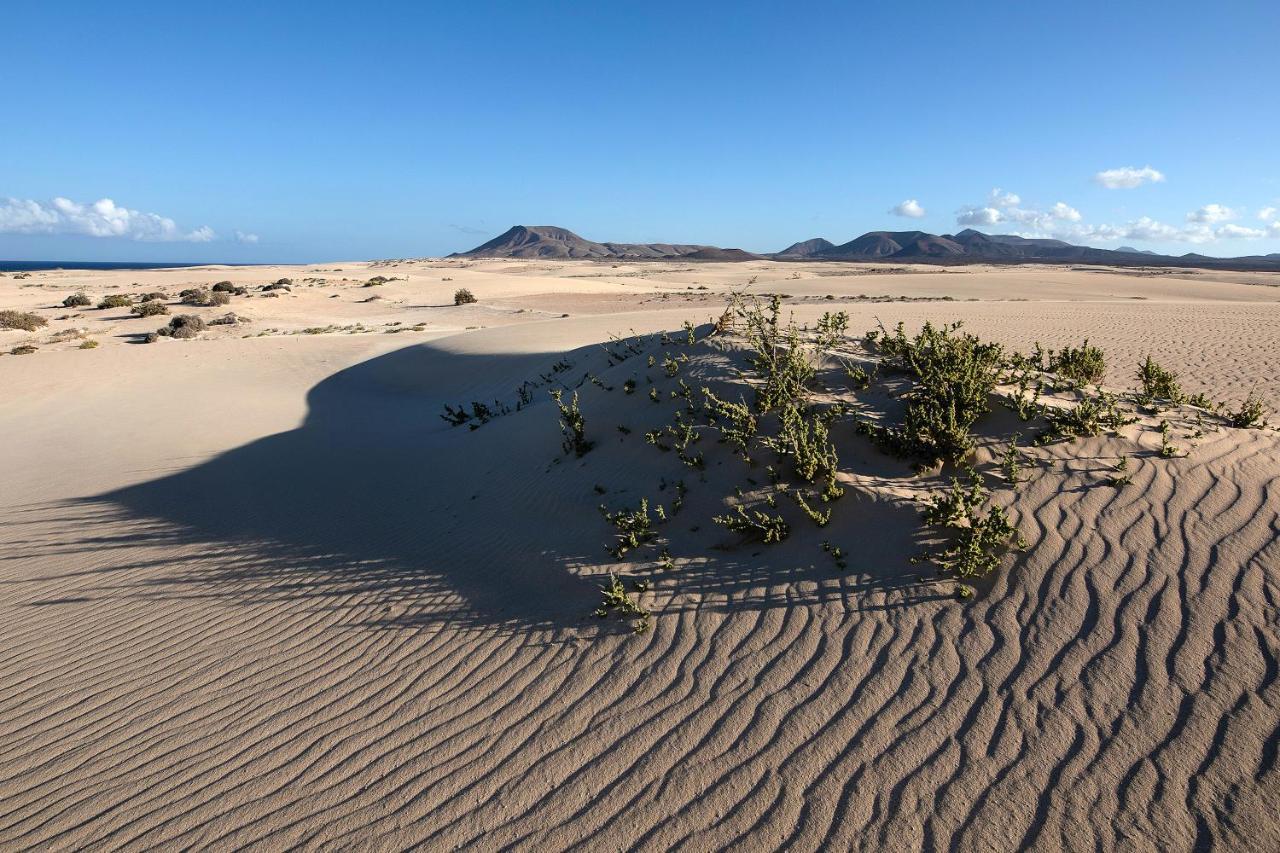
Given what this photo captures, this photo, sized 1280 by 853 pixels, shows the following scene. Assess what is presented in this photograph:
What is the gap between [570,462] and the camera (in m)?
7.13

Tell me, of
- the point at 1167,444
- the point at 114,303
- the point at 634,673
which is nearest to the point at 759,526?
the point at 634,673

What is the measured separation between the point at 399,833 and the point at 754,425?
4162 mm

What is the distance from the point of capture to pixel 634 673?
3781 mm

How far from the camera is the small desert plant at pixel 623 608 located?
163 inches

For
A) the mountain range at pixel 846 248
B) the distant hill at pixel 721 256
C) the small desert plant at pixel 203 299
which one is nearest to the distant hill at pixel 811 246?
the mountain range at pixel 846 248

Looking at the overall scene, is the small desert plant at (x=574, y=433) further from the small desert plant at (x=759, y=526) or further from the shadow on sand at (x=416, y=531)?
the small desert plant at (x=759, y=526)

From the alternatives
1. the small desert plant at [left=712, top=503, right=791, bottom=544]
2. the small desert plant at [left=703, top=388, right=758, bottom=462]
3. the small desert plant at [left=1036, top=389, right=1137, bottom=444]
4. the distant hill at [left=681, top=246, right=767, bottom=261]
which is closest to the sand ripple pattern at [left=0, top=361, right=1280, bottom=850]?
the small desert plant at [left=1036, top=389, right=1137, bottom=444]

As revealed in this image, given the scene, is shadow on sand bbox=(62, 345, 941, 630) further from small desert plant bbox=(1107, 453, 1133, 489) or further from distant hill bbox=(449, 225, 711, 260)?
distant hill bbox=(449, 225, 711, 260)

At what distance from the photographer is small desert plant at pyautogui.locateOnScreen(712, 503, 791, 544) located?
15.6 feet

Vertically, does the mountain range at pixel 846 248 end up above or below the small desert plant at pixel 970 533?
above

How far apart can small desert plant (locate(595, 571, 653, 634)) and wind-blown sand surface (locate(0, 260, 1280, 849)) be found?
10 cm

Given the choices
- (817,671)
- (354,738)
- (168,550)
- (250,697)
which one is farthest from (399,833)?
(168,550)

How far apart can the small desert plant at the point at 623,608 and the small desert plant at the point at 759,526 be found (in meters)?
0.90

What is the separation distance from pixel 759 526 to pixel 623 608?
3.80 feet
